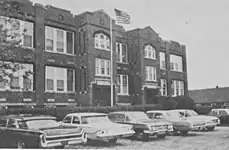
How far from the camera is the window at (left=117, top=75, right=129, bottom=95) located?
3071 cm

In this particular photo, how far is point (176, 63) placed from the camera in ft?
126

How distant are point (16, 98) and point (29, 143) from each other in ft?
43.4

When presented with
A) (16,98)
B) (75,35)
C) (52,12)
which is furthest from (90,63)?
(16,98)

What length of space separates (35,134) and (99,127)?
10.4ft

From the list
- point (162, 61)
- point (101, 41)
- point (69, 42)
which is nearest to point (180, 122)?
point (101, 41)

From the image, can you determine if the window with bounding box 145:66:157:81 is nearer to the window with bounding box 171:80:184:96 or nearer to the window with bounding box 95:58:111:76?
the window with bounding box 171:80:184:96

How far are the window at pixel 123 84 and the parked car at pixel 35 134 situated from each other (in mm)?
19334

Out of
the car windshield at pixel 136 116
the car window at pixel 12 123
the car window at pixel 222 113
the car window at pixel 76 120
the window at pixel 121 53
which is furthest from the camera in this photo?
the window at pixel 121 53

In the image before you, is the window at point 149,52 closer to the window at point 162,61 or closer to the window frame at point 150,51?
the window frame at point 150,51

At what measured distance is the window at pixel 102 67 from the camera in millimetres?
26906

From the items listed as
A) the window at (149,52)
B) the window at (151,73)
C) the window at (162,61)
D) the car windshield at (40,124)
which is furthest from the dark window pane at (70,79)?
the car windshield at (40,124)

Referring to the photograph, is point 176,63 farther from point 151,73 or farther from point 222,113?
point 222,113

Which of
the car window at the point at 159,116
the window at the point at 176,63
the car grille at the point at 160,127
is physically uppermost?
the window at the point at 176,63

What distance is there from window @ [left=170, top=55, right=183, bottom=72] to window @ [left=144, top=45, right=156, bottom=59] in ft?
14.8
